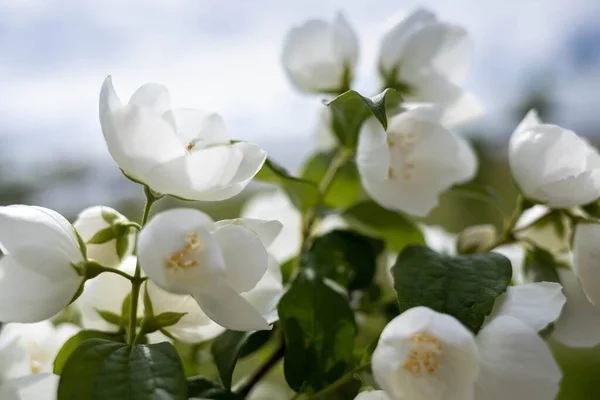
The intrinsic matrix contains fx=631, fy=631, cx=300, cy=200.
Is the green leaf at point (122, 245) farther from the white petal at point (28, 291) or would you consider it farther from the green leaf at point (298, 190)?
the green leaf at point (298, 190)

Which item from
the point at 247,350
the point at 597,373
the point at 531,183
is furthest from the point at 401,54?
the point at 597,373

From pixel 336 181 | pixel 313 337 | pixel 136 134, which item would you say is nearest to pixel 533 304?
pixel 313 337

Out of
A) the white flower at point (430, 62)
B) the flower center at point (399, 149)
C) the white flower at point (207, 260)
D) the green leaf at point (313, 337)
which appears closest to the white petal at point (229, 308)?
the white flower at point (207, 260)

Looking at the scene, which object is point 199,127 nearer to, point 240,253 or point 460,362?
point 240,253

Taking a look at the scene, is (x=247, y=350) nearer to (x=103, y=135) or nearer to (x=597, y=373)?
(x=103, y=135)

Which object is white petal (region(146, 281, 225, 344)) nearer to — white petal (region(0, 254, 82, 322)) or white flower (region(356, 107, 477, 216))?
white petal (region(0, 254, 82, 322))
